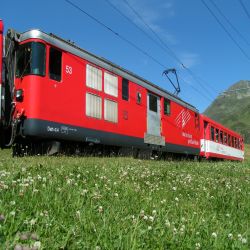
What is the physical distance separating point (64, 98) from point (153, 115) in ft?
23.4

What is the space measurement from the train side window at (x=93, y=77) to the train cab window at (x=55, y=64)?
149 cm

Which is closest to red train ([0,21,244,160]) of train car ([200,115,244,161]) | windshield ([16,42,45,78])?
windshield ([16,42,45,78])

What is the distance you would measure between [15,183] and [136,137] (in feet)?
41.4

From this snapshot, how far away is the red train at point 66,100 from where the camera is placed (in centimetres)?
1232

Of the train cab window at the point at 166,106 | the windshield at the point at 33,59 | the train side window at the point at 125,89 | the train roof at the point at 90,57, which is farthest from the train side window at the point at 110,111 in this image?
the train cab window at the point at 166,106

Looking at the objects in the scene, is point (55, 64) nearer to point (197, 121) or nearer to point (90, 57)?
point (90, 57)

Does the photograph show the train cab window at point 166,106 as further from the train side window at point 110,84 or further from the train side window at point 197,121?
the train side window at point 197,121

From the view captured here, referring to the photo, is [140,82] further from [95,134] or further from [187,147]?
[187,147]

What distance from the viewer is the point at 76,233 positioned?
3479mm

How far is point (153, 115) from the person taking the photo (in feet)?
63.7

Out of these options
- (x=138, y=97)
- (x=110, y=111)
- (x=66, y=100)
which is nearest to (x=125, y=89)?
(x=138, y=97)

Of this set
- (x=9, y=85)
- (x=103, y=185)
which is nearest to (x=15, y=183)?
Answer: (x=103, y=185)

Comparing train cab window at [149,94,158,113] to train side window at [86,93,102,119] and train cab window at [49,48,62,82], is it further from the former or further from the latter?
train cab window at [49,48,62,82]

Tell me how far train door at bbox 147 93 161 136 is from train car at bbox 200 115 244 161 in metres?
9.26
